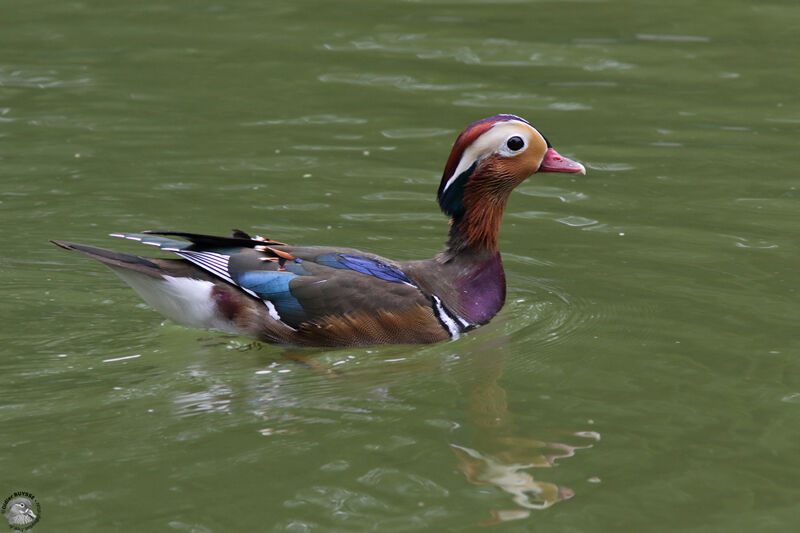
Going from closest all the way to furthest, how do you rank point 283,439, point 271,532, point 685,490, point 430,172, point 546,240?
point 271,532
point 685,490
point 283,439
point 546,240
point 430,172

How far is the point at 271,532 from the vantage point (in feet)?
19.8

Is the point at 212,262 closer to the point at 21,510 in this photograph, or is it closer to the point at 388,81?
the point at 21,510

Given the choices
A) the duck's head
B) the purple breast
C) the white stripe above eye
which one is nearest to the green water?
the purple breast

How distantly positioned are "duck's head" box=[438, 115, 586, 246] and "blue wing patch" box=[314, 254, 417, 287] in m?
0.63

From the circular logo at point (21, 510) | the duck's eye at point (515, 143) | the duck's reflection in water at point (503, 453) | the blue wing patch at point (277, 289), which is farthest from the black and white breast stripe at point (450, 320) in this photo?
the circular logo at point (21, 510)

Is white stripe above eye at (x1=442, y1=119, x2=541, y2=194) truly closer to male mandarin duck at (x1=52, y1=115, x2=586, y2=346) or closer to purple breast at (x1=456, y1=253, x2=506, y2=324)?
male mandarin duck at (x1=52, y1=115, x2=586, y2=346)

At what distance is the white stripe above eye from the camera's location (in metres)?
8.77

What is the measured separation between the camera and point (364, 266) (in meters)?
8.70

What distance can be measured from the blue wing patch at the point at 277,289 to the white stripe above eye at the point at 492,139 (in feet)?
4.78

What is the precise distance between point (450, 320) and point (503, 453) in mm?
1945

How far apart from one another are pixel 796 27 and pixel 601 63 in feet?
8.72

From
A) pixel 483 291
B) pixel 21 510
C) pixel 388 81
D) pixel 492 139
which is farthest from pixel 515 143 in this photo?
pixel 388 81

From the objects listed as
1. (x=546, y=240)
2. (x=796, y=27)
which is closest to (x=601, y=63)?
(x=796, y=27)

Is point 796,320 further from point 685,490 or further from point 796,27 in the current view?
point 796,27
